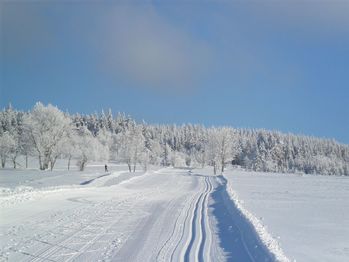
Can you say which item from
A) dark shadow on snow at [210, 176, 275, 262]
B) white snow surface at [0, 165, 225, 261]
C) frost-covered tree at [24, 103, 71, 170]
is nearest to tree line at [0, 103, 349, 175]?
frost-covered tree at [24, 103, 71, 170]

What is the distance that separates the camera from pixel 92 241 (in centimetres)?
1293

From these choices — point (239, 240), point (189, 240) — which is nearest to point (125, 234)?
point (189, 240)

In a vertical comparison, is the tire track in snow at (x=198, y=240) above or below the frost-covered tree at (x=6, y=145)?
below

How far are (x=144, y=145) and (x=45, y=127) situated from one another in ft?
163

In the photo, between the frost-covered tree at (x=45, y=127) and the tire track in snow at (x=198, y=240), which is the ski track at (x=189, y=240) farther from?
the frost-covered tree at (x=45, y=127)

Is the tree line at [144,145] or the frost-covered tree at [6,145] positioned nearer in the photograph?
the tree line at [144,145]

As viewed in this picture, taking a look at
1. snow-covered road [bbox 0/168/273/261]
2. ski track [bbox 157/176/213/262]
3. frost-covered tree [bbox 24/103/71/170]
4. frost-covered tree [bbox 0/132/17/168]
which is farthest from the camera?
frost-covered tree [bbox 0/132/17/168]

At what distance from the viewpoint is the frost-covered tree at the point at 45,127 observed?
6322cm

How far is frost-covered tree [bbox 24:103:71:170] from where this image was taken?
63219mm

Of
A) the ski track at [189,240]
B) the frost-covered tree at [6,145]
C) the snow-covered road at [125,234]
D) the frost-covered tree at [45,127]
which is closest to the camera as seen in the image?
the ski track at [189,240]

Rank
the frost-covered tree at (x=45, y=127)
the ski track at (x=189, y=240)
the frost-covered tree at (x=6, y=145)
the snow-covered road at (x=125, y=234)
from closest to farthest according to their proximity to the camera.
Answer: the ski track at (x=189, y=240), the snow-covered road at (x=125, y=234), the frost-covered tree at (x=45, y=127), the frost-covered tree at (x=6, y=145)

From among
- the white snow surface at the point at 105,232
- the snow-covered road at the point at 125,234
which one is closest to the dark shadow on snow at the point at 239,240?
the snow-covered road at the point at 125,234

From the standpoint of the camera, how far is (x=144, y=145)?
4382 inches

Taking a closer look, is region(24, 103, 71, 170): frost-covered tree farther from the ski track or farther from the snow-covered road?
the ski track
